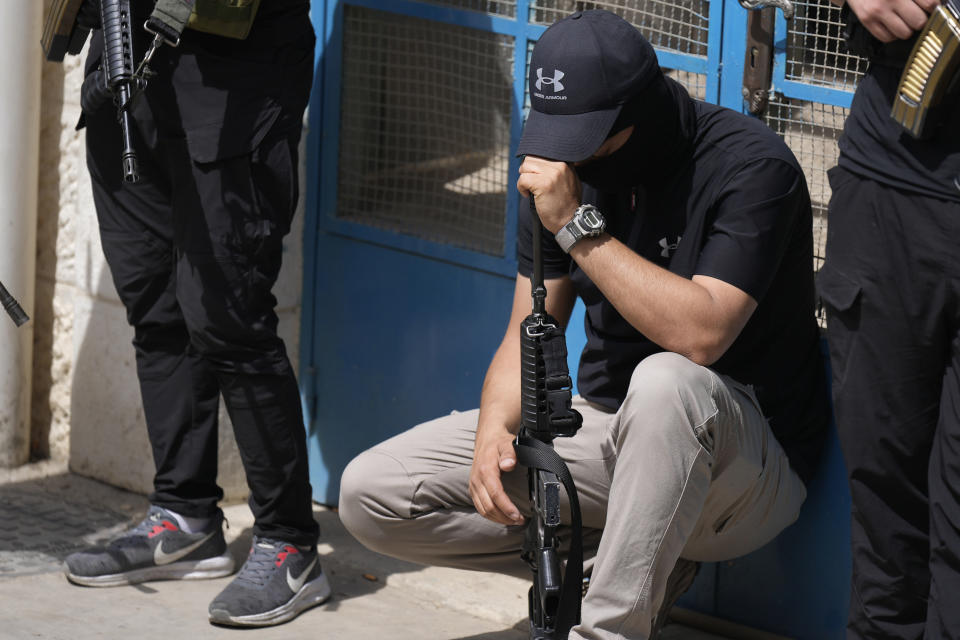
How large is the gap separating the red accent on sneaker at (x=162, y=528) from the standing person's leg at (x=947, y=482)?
186 centimetres

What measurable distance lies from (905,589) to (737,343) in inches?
22.5

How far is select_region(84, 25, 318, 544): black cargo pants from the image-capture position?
121 inches

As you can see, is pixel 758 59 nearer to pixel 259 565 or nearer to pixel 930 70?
pixel 930 70

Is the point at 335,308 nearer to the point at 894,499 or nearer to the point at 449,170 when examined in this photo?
the point at 449,170

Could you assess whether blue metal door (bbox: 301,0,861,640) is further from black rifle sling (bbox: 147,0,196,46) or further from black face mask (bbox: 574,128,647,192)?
black rifle sling (bbox: 147,0,196,46)

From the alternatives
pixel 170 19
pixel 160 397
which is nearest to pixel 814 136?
pixel 170 19

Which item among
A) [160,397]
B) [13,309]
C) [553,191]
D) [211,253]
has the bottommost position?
[160,397]

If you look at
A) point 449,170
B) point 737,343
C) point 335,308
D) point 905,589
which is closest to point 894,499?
point 905,589

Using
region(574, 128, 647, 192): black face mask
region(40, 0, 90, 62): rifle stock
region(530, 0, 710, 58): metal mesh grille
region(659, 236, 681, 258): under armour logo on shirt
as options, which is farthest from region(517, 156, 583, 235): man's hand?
region(40, 0, 90, 62): rifle stock

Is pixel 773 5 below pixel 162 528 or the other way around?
the other way around

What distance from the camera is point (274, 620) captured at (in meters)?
3.15

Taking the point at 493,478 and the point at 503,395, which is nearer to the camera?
the point at 493,478

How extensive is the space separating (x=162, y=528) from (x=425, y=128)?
4.06 ft

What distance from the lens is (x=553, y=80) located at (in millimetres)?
2574
